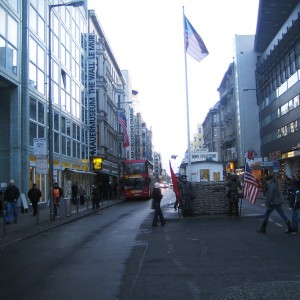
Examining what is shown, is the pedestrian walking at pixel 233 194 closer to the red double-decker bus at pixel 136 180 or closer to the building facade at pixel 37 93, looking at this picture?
the building facade at pixel 37 93

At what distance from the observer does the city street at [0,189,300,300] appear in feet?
21.9

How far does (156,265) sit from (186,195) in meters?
10.3

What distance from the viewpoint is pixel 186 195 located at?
62.0 ft

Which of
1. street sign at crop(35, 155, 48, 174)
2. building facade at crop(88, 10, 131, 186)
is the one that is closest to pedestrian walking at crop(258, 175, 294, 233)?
street sign at crop(35, 155, 48, 174)

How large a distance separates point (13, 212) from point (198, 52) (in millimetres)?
12056

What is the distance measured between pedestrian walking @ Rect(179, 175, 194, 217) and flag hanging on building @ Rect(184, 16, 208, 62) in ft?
24.0

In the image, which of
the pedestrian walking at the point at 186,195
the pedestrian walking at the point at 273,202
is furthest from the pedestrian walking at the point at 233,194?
the pedestrian walking at the point at 273,202

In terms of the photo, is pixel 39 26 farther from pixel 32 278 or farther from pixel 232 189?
pixel 32 278

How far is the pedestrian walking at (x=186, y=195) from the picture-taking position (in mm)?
18781

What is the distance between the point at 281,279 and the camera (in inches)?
283

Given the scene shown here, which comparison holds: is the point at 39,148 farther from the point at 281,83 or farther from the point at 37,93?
the point at 281,83

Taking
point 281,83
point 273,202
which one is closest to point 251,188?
point 273,202

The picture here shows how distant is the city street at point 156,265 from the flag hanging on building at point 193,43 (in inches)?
440

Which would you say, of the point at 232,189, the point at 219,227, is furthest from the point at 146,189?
the point at 219,227
